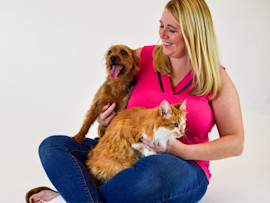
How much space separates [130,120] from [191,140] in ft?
1.59

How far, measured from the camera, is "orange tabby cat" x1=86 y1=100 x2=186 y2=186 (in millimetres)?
2314

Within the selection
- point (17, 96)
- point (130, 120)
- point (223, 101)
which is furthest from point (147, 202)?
point (17, 96)

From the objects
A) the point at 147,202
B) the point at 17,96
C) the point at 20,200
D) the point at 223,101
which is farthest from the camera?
the point at 17,96

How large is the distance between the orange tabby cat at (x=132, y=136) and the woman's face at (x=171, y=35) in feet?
1.51

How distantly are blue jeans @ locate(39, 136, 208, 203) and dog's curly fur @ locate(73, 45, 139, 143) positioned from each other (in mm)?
442

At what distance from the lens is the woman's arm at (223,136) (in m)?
2.44

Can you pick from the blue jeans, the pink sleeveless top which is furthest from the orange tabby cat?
the pink sleeveless top

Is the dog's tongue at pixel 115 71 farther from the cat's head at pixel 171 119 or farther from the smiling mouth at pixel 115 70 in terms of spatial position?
the cat's head at pixel 171 119

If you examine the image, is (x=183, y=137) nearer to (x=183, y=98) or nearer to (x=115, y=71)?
(x=183, y=98)

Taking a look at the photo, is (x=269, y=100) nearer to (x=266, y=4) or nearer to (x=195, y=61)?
(x=266, y=4)

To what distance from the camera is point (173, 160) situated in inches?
92.4

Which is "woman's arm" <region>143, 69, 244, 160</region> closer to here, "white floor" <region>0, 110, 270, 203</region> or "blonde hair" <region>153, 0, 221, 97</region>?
"blonde hair" <region>153, 0, 221, 97</region>

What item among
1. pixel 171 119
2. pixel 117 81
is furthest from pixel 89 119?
pixel 171 119

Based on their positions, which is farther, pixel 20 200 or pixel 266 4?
pixel 266 4
